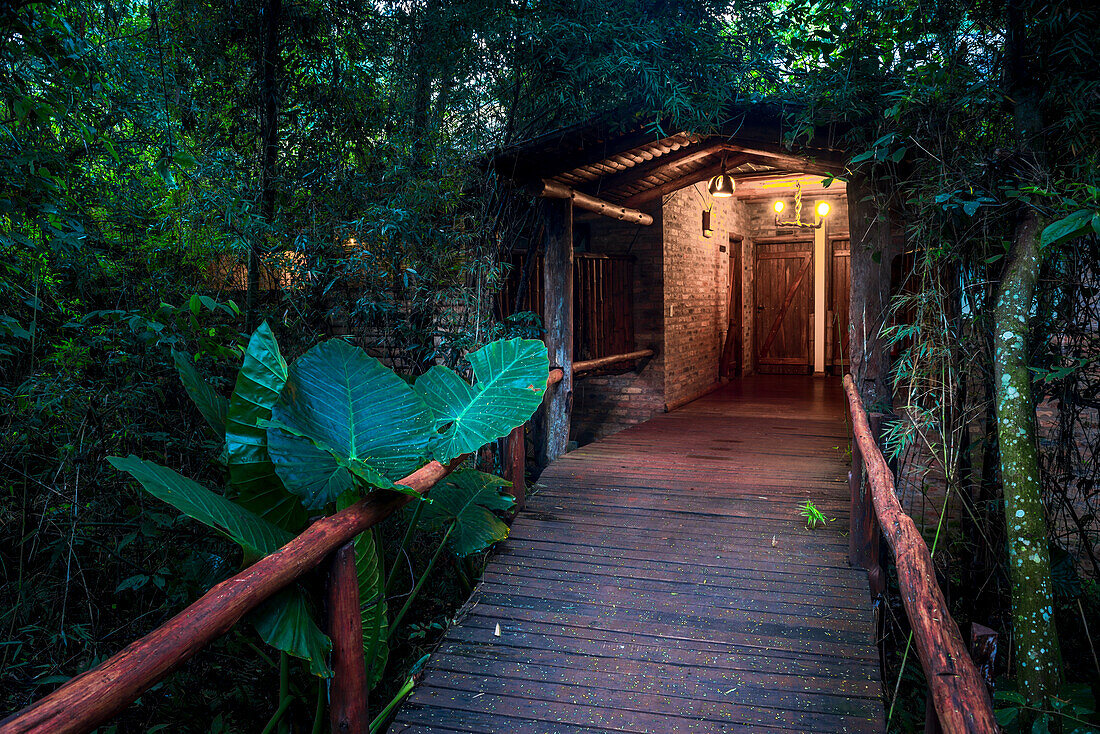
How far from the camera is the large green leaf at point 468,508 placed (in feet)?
10.4

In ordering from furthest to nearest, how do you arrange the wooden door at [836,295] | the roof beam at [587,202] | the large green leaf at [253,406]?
1. the wooden door at [836,295]
2. the roof beam at [587,202]
3. the large green leaf at [253,406]

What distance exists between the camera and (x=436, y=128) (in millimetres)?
4633

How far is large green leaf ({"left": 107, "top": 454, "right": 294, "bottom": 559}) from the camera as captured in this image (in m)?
1.55

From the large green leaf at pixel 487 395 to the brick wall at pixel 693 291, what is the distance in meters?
4.34

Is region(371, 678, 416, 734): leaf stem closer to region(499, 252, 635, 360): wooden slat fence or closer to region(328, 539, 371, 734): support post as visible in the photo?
region(328, 539, 371, 734): support post

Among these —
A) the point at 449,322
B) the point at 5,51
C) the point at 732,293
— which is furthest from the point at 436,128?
the point at 732,293

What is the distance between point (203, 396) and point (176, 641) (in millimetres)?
1147

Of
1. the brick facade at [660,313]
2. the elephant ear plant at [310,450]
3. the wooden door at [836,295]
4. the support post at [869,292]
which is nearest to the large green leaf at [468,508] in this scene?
the elephant ear plant at [310,450]

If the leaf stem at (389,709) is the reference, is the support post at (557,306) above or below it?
above

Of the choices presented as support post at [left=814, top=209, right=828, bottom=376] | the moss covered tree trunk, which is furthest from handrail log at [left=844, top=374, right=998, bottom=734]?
support post at [left=814, top=209, right=828, bottom=376]

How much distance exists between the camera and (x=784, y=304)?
10.7 m

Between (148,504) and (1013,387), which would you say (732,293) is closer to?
(1013,387)

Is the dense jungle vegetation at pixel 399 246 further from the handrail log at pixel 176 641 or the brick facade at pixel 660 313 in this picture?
the brick facade at pixel 660 313

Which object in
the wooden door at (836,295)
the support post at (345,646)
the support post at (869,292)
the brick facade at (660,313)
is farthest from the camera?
the wooden door at (836,295)
